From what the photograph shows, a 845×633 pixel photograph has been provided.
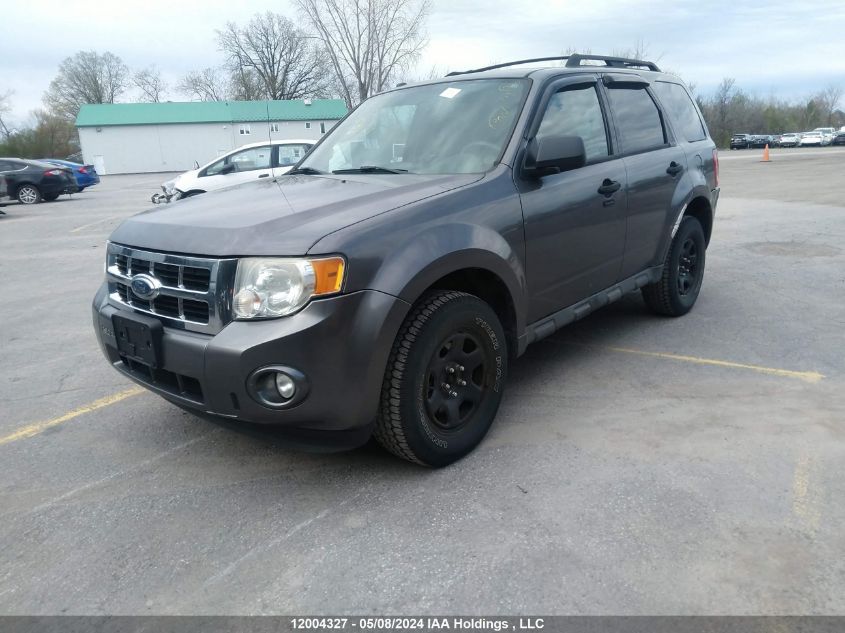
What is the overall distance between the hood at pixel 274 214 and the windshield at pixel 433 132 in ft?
0.66

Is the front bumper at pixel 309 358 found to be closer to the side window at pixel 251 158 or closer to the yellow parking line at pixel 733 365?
the yellow parking line at pixel 733 365

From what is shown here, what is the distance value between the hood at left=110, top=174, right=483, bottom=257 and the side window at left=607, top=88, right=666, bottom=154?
63.3 inches

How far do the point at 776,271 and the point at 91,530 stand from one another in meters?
6.91

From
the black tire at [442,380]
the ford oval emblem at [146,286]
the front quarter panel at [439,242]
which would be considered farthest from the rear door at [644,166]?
the ford oval emblem at [146,286]

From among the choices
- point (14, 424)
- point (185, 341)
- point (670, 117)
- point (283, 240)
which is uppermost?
point (670, 117)

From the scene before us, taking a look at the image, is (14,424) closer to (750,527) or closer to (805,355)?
(750,527)

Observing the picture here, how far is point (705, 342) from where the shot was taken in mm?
4777

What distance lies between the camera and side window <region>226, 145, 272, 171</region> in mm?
13852

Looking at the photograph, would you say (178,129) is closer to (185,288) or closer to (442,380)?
(185,288)

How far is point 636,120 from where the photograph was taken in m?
4.61

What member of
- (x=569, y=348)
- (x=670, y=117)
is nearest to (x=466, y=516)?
(x=569, y=348)

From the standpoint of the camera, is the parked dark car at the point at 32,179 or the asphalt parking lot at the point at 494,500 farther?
the parked dark car at the point at 32,179

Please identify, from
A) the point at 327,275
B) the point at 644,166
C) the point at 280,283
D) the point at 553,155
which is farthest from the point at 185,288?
the point at 644,166

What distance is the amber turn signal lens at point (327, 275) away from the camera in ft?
8.39
